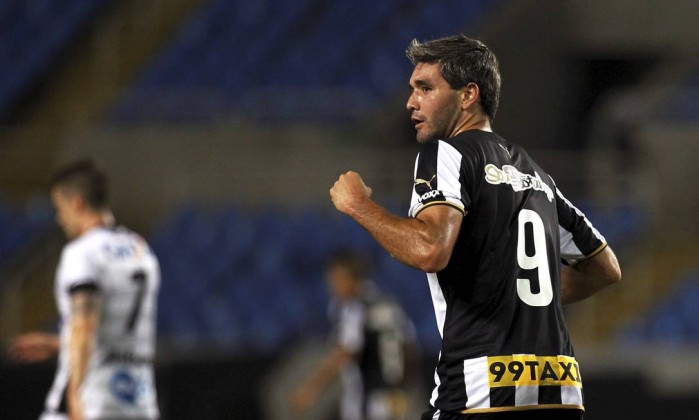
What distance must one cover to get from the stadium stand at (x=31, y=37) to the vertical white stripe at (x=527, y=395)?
1173cm

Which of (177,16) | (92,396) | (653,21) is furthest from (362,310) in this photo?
(653,21)

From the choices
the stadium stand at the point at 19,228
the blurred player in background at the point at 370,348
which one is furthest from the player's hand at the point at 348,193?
the stadium stand at the point at 19,228

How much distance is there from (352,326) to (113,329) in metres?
3.75

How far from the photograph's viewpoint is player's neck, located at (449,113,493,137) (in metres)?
4.43

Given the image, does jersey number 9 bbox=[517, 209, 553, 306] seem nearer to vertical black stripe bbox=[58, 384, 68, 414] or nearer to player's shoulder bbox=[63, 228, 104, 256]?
player's shoulder bbox=[63, 228, 104, 256]

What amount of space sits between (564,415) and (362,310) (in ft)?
19.5

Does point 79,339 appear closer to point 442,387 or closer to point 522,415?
point 442,387

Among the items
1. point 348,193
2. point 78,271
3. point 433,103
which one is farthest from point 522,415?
point 78,271

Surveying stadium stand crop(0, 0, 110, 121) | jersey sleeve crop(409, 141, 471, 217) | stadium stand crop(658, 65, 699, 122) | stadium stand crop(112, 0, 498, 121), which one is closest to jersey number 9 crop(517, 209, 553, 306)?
jersey sleeve crop(409, 141, 471, 217)

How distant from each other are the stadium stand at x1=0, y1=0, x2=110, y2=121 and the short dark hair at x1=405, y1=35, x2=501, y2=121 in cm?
1133

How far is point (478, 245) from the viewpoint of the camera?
13.9 feet

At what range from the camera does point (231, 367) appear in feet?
36.0

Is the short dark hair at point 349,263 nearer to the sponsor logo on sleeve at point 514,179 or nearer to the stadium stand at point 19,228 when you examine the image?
the stadium stand at point 19,228

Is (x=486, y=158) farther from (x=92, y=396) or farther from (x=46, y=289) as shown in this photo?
(x=46, y=289)
